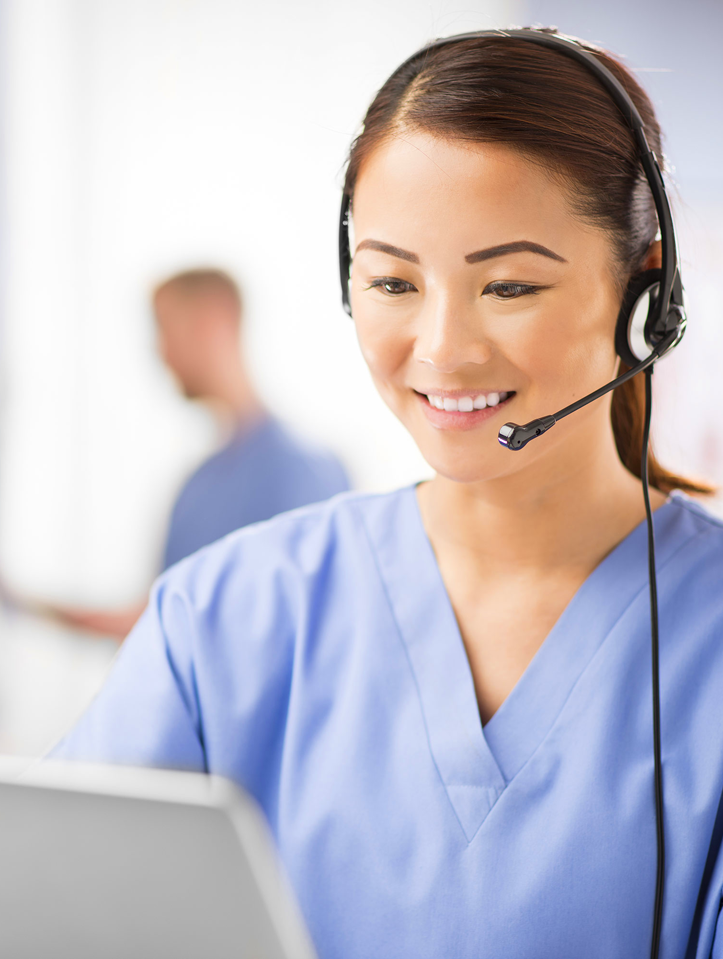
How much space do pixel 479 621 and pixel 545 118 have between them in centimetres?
45

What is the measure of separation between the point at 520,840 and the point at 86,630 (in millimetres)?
1258

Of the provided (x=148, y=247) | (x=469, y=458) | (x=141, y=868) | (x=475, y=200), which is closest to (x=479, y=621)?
(x=469, y=458)

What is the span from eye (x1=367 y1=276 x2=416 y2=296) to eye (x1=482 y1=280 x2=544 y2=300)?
0.07 metres

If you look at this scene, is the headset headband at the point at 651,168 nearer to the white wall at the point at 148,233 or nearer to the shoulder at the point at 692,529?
the shoulder at the point at 692,529

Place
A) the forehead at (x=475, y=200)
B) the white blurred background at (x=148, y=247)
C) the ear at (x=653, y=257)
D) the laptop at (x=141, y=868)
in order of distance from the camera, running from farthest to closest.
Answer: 1. the white blurred background at (x=148, y=247)
2. the ear at (x=653, y=257)
3. the forehead at (x=475, y=200)
4. the laptop at (x=141, y=868)

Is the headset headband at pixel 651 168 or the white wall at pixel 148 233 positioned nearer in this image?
the headset headband at pixel 651 168

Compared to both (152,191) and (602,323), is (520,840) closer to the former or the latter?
(602,323)

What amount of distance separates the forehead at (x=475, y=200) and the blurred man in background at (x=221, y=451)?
43.4 inches

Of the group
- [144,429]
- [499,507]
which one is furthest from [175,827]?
[144,429]

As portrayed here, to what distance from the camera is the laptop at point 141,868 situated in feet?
1.10

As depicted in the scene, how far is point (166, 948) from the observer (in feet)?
1.16

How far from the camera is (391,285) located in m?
0.74

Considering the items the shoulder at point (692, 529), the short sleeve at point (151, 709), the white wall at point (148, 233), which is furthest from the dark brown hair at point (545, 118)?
the white wall at point (148, 233)

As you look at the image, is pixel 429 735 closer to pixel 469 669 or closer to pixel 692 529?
pixel 469 669
